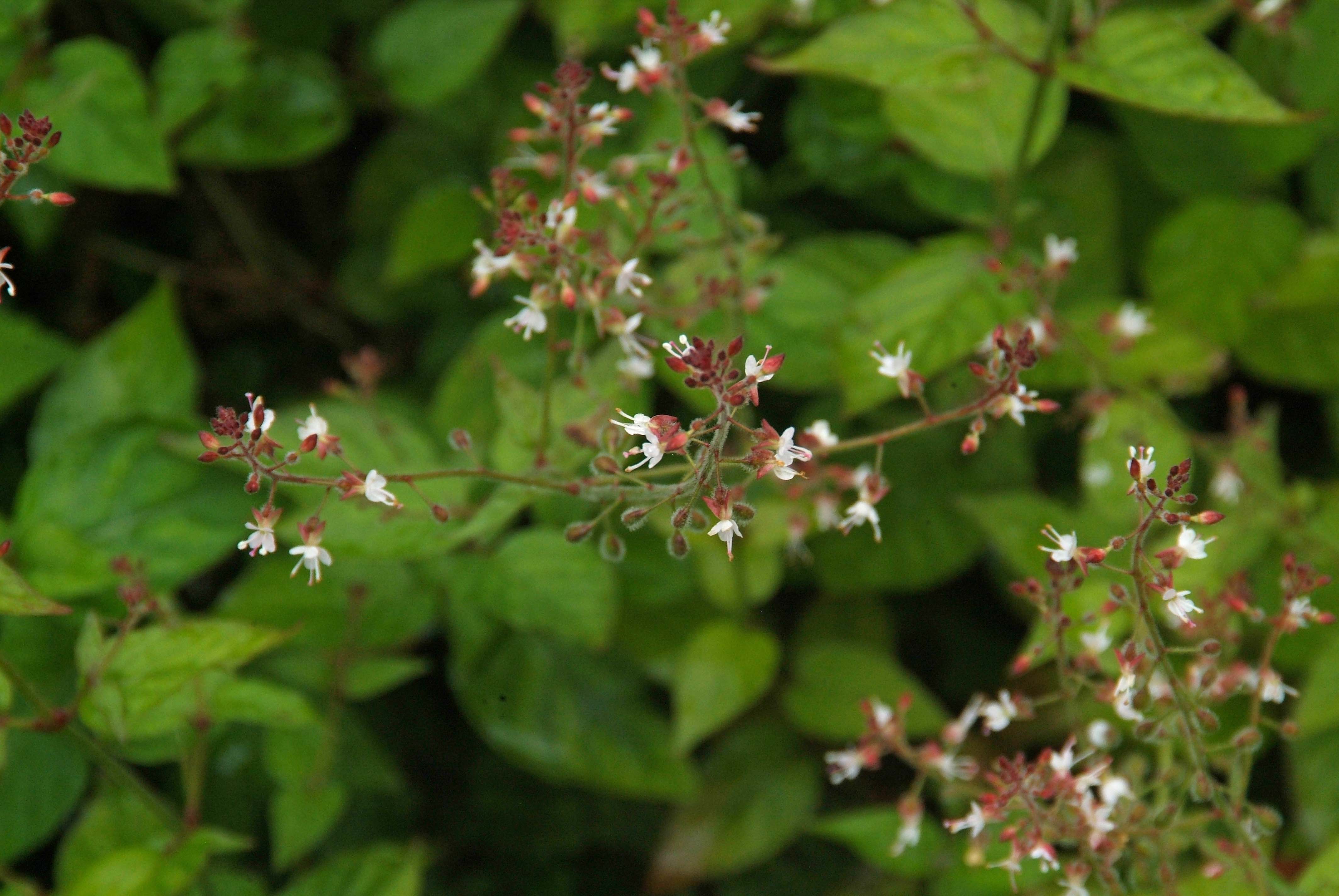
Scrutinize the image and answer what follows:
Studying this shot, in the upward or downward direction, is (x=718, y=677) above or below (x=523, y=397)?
below

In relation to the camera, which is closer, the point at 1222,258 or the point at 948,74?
the point at 948,74

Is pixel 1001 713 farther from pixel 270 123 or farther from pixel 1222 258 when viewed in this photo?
pixel 270 123

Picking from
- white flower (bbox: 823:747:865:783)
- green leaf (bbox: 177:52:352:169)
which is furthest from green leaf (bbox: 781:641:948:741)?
green leaf (bbox: 177:52:352:169)

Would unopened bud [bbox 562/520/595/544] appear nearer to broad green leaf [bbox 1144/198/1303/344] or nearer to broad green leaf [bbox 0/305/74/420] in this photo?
broad green leaf [bbox 0/305/74/420]

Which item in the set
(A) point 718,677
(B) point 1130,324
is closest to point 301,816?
(A) point 718,677

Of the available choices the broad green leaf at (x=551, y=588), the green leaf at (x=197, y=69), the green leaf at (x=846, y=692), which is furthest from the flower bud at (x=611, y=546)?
the green leaf at (x=197, y=69)

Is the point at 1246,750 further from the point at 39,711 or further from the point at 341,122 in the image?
the point at 341,122

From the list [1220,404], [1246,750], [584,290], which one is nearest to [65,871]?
[584,290]

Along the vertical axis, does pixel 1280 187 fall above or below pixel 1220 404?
above
